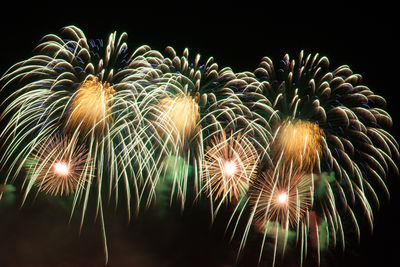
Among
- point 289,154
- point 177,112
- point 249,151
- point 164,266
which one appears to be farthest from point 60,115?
point 164,266

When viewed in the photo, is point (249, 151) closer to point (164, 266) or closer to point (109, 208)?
point (164, 266)

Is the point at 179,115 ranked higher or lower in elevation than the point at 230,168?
higher

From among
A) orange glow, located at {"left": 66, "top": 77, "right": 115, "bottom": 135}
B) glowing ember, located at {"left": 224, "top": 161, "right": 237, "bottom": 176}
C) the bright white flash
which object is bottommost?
the bright white flash

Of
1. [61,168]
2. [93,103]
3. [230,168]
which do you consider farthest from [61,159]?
[230,168]

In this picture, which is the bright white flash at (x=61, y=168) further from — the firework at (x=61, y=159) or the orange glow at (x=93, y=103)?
the orange glow at (x=93, y=103)

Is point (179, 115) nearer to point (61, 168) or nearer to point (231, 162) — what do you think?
point (231, 162)

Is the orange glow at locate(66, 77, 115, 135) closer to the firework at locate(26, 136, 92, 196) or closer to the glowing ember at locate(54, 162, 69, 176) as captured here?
the firework at locate(26, 136, 92, 196)

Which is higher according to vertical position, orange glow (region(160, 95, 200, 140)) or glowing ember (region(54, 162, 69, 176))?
orange glow (region(160, 95, 200, 140))

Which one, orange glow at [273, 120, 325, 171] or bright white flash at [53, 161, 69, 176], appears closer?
orange glow at [273, 120, 325, 171]

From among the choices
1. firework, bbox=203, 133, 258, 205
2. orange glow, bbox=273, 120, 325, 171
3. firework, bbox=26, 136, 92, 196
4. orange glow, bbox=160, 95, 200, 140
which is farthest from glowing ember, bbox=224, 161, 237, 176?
firework, bbox=26, 136, 92, 196

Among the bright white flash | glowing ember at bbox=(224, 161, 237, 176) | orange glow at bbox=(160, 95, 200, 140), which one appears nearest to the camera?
orange glow at bbox=(160, 95, 200, 140)

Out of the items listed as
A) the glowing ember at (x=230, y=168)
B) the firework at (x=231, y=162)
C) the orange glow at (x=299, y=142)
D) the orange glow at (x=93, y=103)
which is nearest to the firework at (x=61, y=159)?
the orange glow at (x=93, y=103)

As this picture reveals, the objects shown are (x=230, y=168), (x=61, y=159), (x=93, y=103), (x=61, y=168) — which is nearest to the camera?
(x=93, y=103)
